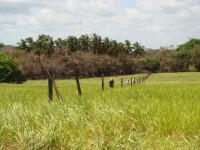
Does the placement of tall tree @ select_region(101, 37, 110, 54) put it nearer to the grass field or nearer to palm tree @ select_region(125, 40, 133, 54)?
palm tree @ select_region(125, 40, 133, 54)

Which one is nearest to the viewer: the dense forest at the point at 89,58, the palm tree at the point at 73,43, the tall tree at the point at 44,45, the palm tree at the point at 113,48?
the dense forest at the point at 89,58

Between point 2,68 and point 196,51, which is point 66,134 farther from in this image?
point 196,51

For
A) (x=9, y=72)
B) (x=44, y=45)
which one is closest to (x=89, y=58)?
(x=44, y=45)

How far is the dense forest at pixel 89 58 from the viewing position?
94656 mm

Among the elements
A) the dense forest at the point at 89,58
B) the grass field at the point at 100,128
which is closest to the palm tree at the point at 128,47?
the dense forest at the point at 89,58

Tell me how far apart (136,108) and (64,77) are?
88.5m

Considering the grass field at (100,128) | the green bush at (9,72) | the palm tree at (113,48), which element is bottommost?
the grass field at (100,128)

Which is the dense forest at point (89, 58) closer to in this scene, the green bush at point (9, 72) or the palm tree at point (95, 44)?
the palm tree at point (95, 44)

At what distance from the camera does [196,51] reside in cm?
9994

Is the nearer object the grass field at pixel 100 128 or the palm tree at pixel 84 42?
the grass field at pixel 100 128

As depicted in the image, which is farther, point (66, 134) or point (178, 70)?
point (178, 70)

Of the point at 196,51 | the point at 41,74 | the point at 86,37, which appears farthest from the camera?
the point at 86,37

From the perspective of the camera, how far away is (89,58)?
99.6 m

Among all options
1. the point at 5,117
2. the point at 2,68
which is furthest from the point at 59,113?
the point at 2,68
